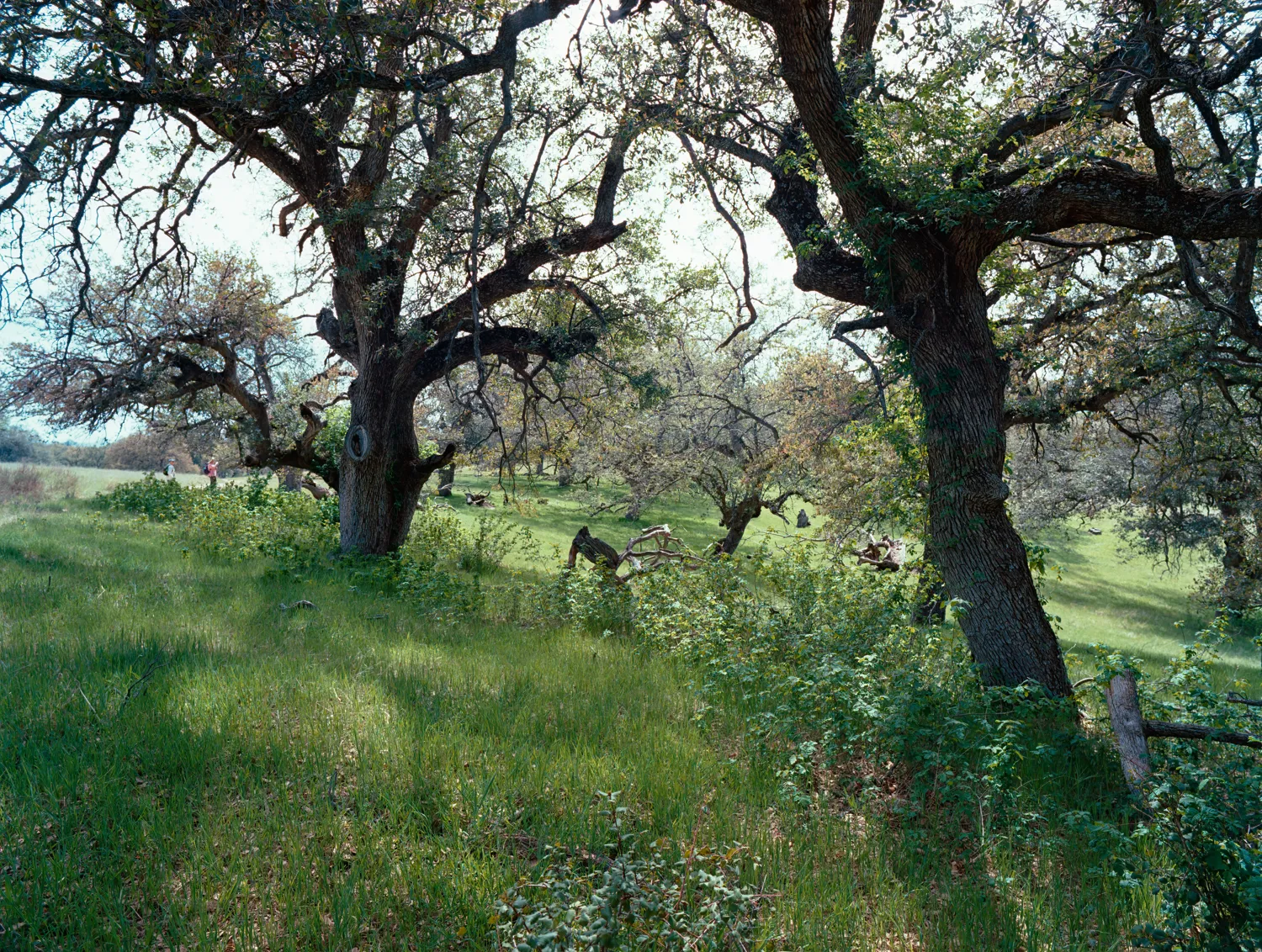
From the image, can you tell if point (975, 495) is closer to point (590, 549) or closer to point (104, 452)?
point (590, 549)

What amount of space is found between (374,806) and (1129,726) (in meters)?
4.25

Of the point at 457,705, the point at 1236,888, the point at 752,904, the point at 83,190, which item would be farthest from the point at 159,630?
the point at 1236,888

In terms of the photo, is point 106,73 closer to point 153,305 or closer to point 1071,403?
point 1071,403

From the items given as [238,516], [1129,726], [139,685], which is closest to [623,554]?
[139,685]

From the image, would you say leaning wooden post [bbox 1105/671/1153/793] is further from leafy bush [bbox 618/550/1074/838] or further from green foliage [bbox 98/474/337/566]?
green foliage [bbox 98/474/337/566]

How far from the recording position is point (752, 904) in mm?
3357

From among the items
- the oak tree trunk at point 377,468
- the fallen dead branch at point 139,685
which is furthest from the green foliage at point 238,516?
the fallen dead branch at point 139,685

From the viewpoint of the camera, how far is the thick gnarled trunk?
21.8 ft

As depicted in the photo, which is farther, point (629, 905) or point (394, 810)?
point (394, 810)

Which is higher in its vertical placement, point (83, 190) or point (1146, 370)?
point (83, 190)

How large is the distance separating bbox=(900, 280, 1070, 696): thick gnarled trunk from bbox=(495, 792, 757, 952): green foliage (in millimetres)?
4075

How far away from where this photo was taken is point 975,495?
6.79 m

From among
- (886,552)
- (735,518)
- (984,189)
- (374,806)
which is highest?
(984,189)

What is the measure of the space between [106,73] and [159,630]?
478cm
